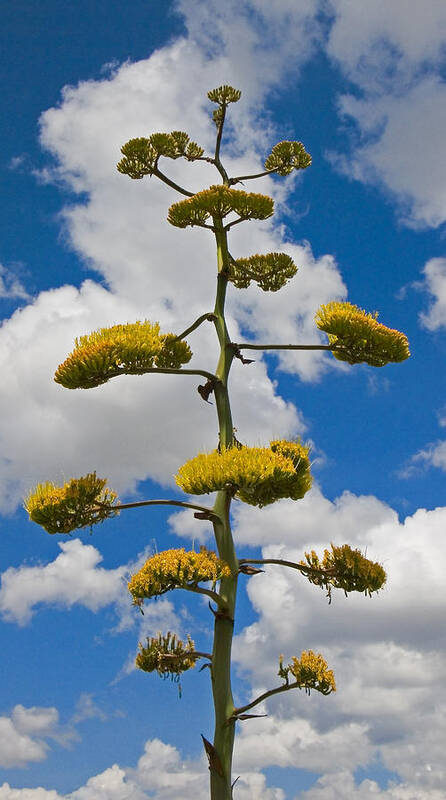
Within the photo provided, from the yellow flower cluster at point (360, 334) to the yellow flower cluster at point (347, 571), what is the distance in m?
2.24

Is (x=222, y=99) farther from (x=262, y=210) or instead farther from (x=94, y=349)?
(x=94, y=349)

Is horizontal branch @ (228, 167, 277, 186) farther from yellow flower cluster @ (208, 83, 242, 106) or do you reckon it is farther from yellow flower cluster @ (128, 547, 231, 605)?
yellow flower cluster @ (128, 547, 231, 605)

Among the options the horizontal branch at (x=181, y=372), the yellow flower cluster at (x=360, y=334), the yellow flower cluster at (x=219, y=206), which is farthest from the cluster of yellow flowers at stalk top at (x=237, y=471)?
the yellow flower cluster at (x=219, y=206)

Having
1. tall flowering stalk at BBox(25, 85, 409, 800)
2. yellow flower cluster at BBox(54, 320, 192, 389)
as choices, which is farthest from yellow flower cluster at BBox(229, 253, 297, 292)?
yellow flower cluster at BBox(54, 320, 192, 389)

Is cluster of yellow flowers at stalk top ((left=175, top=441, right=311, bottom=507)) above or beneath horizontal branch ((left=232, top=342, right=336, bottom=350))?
beneath

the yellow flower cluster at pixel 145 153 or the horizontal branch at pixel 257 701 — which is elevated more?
the yellow flower cluster at pixel 145 153

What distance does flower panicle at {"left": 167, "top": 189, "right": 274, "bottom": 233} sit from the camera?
348 inches

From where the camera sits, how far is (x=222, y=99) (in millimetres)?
10906

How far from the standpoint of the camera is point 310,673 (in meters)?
7.94

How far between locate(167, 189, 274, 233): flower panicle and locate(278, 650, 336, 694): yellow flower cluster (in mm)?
5114

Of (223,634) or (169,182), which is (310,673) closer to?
(223,634)

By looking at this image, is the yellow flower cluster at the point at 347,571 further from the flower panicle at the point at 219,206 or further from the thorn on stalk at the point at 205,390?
the flower panicle at the point at 219,206

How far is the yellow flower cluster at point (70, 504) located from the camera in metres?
7.88

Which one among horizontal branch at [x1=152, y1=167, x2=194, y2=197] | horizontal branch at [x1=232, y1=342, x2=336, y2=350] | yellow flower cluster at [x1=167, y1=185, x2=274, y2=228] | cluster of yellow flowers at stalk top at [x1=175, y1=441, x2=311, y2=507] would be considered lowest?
cluster of yellow flowers at stalk top at [x1=175, y1=441, x2=311, y2=507]
